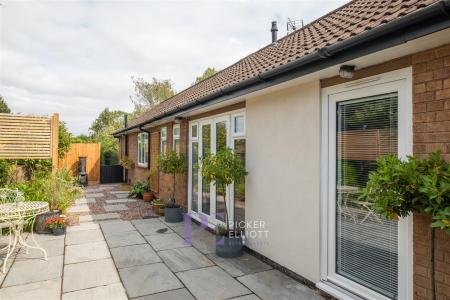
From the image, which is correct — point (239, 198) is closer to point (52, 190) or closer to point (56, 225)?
point (56, 225)

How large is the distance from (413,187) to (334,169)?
61.0 inches

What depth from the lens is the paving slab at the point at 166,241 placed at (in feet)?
20.1

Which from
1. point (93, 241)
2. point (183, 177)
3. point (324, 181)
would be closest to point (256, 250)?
point (324, 181)

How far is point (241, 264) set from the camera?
5.15 m

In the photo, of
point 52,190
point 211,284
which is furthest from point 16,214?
point 211,284

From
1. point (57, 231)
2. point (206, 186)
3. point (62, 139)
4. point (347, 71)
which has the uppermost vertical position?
point (347, 71)

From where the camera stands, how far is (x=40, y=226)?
7039mm

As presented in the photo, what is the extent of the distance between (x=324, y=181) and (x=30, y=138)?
799cm

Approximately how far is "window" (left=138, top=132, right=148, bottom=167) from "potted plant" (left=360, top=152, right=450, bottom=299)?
12.1 metres

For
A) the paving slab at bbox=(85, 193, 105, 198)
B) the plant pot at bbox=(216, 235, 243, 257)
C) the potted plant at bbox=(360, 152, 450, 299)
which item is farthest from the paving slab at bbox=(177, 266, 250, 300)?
the paving slab at bbox=(85, 193, 105, 198)

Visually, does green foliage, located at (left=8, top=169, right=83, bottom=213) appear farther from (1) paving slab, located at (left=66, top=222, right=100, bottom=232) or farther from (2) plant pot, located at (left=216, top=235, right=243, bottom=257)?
(2) plant pot, located at (left=216, top=235, right=243, bottom=257)

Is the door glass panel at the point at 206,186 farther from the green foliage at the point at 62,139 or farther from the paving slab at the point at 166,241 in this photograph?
the green foliage at the point at 62,139

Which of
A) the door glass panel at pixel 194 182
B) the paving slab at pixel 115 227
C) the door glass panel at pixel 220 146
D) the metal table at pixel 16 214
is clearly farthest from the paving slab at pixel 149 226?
the metal table at pixel 16 214

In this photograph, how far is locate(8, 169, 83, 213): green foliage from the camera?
7574mm
